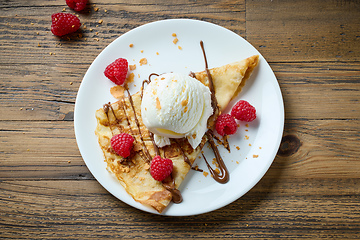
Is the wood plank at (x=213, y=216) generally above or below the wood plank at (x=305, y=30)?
below

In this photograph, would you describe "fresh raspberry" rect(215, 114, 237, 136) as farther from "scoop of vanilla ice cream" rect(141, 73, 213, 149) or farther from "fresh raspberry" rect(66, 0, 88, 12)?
"fresh raspberry" rect(66, 0, 88, 12)

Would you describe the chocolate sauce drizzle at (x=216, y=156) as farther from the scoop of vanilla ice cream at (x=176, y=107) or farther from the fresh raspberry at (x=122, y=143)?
the fresh raspberry at (x=122, y=143)

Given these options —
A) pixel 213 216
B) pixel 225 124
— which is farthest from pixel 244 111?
pixel 213 216

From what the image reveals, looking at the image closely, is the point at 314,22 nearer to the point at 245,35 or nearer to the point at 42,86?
the point at 245,35

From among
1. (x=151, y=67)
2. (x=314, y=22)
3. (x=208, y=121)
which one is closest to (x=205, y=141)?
(x=208, y=121)

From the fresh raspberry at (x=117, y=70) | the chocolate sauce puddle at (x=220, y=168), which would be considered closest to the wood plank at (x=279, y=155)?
the chocolate sauce puddle at (x=220, y=168)

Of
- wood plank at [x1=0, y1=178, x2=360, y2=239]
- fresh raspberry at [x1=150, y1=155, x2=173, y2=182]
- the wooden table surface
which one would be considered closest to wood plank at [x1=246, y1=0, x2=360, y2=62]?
the wooden table surface
